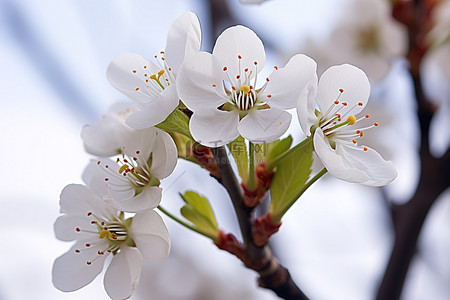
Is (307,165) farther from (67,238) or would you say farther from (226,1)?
(226,1)

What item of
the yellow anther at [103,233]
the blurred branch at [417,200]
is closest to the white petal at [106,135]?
the yellow anther at [103,233]

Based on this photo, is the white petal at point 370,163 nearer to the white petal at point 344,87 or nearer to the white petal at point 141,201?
the white petal at point 344,87

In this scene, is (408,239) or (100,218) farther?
(408,239)

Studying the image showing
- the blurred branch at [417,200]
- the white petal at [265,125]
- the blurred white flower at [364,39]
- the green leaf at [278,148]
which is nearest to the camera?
the white petal at [265,125]

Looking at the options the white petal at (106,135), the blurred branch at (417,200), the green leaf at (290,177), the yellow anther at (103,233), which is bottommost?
the blurred branch at (417,200)

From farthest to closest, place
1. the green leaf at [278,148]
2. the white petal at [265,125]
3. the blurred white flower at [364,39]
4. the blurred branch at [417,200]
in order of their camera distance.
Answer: the blurred white flower at [364,39] < the blurred branch at [417,200] < the green leaf at [278,148] < the white petal at [265,125]

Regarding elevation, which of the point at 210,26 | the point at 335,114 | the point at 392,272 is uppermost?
the point at 335,114

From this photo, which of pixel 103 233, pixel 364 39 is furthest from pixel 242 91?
pixel 364 39

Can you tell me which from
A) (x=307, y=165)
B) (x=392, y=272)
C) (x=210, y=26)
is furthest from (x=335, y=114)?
(x=210, y=26)
